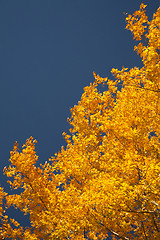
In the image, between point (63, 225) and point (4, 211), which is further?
point (4, 211)

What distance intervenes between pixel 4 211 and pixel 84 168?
3.12 m

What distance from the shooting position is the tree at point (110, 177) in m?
5.24

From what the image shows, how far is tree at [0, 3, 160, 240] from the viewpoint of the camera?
17.2 ft

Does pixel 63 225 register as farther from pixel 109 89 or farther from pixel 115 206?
pixel 109 89

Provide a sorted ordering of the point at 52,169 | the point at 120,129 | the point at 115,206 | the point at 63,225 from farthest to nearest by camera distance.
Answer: the point at 52,169, the point at 120,129, the point at 63,225, the point at 115,206

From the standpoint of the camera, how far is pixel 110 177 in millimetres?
5773

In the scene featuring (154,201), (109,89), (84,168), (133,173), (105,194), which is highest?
(109,89)

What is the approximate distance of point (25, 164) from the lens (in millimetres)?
7406

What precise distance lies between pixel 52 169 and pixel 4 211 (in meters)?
2.05

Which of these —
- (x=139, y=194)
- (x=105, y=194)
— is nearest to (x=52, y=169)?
(x=105, y=194)

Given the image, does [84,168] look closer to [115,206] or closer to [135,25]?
[115,206]

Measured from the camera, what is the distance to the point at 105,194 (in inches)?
205

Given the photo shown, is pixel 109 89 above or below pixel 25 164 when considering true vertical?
above

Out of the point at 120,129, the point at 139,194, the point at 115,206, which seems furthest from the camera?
the point at 120,129
